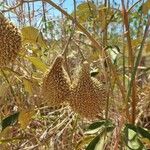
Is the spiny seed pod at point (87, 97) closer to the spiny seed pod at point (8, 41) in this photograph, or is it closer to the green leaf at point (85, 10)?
the spiny seed pod at point (8, 41)

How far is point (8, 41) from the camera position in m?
1.16

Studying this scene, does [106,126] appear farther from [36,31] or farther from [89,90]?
[36,31]

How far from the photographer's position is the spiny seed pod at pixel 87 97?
1153 millimetres

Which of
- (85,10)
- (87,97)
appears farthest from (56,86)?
(85,10)

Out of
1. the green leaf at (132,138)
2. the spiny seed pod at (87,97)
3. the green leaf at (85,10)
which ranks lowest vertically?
the green leaf at (132,138)

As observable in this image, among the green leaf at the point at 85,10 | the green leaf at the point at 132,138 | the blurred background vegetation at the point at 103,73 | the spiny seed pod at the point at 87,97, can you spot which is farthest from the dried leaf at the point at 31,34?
the green leaf at the point at 132,138

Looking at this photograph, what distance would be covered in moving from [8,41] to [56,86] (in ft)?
0.56

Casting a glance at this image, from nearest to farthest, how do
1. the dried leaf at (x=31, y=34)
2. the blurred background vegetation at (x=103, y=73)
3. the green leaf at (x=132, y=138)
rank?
the green leaf at (x=132, y=138)
the blurred background vegetation at (x=103, y=73)
the dried leaf at (x=31, y=34)

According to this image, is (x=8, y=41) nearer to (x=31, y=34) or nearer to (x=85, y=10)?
(x=31, y=34)

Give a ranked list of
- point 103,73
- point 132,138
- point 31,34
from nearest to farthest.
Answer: point 132,138
point 103,73
point 31,34

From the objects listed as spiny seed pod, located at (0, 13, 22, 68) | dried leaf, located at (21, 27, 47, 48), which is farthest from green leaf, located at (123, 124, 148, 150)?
dried leaf, located at (21, 27, 47, 48)

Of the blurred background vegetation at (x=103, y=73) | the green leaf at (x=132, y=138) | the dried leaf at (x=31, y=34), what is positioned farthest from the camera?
the dried leaf at (x=31, y=34)

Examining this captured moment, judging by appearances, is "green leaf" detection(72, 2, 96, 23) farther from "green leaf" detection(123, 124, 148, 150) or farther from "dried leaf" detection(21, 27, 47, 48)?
"green leaf" detection(123, 124, 148, 150)

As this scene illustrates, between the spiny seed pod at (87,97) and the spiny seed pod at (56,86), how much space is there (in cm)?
3
